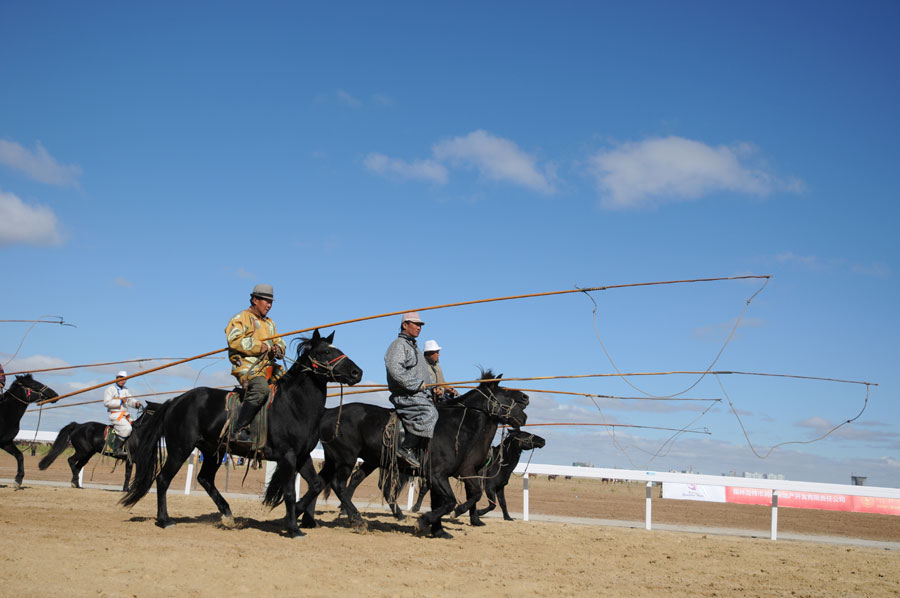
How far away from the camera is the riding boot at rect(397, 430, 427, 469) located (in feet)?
33.7

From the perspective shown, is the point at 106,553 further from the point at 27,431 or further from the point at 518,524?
the point at 27,431

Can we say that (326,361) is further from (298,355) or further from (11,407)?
(11,407)

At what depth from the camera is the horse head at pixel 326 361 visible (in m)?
9.26

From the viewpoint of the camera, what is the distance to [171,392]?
11266 mm

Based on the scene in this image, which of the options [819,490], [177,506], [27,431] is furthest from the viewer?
[27,431]

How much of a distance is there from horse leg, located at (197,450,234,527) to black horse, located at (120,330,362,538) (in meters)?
0.01

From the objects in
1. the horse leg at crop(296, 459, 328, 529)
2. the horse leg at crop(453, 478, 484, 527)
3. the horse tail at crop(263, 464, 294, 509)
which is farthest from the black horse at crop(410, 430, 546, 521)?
the horse tail at crop(263, 464, 294, 509)

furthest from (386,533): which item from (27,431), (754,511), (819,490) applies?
(754,511)

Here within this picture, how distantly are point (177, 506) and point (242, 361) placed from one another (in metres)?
5.22

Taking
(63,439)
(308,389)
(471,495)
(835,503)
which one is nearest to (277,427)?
(308,389)

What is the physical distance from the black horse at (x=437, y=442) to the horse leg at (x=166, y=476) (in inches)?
67.0

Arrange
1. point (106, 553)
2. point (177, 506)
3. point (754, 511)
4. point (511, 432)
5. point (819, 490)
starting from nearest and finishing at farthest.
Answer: point (106, 553), point (177, 506), point (511, 432), point (819, 490), point (754, 511)

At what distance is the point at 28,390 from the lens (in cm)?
1598

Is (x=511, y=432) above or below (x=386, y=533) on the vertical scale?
above
